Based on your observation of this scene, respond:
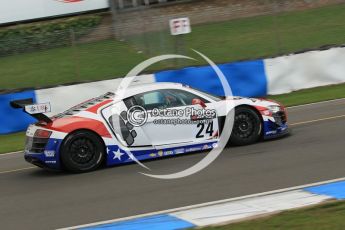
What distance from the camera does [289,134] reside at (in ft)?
38.0

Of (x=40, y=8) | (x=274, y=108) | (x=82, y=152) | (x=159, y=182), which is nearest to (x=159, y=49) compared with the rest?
(x=274, y=108)

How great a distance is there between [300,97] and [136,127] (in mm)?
7746

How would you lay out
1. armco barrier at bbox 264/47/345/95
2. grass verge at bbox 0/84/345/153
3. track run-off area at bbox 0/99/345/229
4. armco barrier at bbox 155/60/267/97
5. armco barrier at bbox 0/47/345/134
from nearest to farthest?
track run-off area at bbox 0/99/345/229, grass verge at bbox 0/84/345/153, armco barrier at bbox 0/47/345/134, armco barrier at bbox 155/60/267/97, armco barrier at bbox 264/47/345/95

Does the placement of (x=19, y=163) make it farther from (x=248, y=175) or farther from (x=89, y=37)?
(x=89, y=37)

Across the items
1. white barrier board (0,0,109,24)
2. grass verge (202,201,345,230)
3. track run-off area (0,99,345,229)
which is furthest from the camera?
white barrier board (0,0,109,24)

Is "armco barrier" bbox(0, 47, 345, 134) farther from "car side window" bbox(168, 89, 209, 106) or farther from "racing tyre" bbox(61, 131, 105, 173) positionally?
"racing tyre" bbox(61, 131, 105, 173)

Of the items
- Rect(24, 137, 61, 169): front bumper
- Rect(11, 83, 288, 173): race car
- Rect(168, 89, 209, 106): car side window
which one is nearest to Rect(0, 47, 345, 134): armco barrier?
Rect(11, 83, 288, 173): race car

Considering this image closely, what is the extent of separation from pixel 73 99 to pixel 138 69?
2185 mm

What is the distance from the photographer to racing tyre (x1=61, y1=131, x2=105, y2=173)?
988 cm

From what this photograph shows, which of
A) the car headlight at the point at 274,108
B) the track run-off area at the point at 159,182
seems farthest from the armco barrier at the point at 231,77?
the car headlight at the point at 274,108

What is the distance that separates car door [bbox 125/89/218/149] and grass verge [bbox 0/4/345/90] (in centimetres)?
643

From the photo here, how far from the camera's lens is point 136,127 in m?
10.1

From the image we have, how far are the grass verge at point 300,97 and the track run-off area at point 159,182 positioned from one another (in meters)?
2.92

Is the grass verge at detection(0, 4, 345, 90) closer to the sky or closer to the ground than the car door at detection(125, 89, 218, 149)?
closer to the sky
